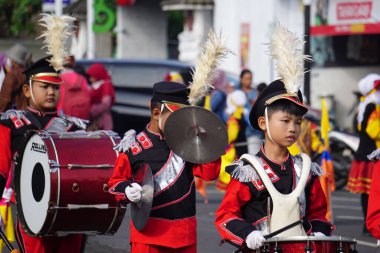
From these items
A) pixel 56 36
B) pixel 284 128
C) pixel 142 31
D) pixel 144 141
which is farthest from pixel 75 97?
pixel 142 31

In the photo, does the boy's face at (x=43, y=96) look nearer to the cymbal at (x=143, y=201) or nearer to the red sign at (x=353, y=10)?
the cymbal at (x=143, y=201)

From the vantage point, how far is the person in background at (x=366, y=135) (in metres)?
13.2

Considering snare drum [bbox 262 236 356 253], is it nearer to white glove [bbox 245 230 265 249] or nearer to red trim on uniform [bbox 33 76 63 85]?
white glove [bbox 245 230 265 249]

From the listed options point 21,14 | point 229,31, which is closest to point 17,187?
point 229,31

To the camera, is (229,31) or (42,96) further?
(229,31)

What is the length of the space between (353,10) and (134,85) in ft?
21.6

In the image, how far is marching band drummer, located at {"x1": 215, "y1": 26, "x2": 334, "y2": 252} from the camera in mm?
6520

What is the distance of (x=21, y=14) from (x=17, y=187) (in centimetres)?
4105

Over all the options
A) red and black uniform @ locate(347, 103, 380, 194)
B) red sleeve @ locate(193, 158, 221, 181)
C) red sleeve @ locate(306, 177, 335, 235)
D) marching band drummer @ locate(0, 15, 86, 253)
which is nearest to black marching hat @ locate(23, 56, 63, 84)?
marching band drummer @ locate(0, 15, 86, 253)

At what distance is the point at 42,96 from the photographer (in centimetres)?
877

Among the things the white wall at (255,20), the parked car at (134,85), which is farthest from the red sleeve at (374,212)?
the white wall at (255,20)

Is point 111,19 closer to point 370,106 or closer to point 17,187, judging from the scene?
point 370,106

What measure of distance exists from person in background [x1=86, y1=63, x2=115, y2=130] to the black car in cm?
381

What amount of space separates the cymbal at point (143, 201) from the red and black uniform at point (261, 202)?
2.23ft
